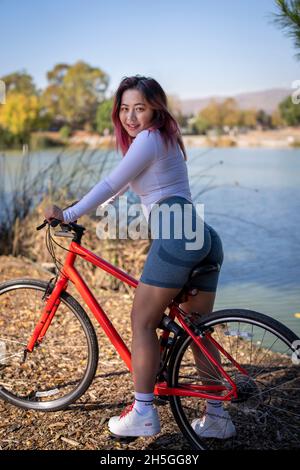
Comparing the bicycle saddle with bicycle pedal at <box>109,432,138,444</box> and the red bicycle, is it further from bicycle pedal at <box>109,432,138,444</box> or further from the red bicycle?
bicycle pedal at <box>109,432,138,444</box>

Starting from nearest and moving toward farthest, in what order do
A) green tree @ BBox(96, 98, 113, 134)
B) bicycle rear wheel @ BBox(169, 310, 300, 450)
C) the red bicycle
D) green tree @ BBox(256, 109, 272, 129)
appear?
1. bicycle rear wheel @ BBox(169, 310, 300, 450)
2. the red bicycle
3. green tree @ BBox(96, 98, 113, 134)
4. green tree @ BBox(256, 109, 272, 129)

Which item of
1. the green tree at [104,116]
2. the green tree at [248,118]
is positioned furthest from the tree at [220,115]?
the green tree at [104,116]

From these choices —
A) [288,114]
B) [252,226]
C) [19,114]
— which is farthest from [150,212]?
[288,114]

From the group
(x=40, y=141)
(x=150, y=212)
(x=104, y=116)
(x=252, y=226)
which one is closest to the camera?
(x=150, y=212)

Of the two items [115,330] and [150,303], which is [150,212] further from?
[115,330]

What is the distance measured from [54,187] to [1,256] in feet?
2.61

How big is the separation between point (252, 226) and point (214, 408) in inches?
194

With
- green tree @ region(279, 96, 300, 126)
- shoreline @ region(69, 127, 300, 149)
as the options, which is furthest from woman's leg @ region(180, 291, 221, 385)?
green tree @ region(279, 96, 300, 126)

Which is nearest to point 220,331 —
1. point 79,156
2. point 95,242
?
point 95,242

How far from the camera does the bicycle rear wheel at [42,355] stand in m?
2.81

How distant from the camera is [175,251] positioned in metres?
2.28

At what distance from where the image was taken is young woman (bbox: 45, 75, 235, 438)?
229cm

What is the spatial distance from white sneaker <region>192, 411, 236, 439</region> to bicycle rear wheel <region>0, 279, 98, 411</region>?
1.80 feet

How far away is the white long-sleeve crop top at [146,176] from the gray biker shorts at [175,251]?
0.17 feet
